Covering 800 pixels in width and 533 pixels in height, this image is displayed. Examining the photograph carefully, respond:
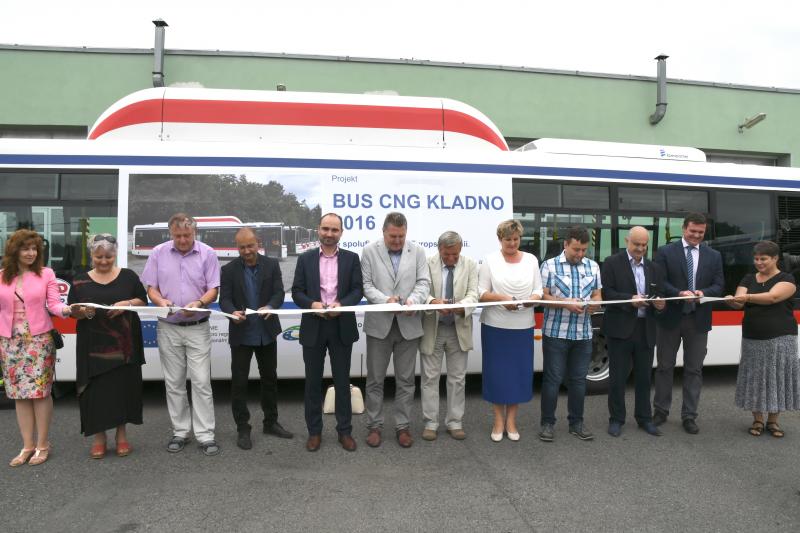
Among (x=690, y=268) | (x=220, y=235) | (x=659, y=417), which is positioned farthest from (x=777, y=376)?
(x=220, y=235)

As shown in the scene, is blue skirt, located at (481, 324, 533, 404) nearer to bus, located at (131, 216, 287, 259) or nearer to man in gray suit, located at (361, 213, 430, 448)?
man in gray suit, located at (361, 213, 430, 448)

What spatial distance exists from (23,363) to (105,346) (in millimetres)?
596

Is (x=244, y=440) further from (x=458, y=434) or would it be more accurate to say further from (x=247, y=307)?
(x=458, y=434)

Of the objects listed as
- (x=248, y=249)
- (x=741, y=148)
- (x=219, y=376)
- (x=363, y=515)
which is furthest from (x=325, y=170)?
(x=741, y=148)

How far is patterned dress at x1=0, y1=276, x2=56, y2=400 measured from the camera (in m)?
4.06

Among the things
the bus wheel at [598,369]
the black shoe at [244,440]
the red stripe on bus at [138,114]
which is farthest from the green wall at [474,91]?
the black shoe at [244,440]

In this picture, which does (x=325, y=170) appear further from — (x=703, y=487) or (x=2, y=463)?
(x=703, y=487)

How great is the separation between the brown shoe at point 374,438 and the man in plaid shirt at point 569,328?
1.42 meters

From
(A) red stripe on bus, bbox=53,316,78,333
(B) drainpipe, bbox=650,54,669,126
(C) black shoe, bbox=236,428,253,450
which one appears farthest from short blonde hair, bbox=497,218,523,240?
(B) drainpipe, bbox=650,54,669,126

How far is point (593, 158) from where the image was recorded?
6.13 metres

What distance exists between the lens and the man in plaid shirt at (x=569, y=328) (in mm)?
4602

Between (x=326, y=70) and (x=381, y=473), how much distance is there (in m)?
11.7

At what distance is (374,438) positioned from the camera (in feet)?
14.7

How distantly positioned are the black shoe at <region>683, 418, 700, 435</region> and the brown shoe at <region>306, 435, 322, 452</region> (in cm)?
335
